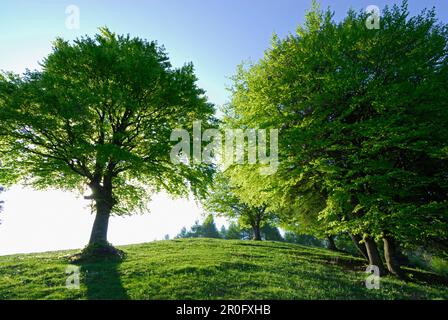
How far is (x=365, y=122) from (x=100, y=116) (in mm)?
17335

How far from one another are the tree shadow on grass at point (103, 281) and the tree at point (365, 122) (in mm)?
9926

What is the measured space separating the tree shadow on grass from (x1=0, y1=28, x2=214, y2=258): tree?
354cm

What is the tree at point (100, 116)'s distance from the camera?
1662 centimetres

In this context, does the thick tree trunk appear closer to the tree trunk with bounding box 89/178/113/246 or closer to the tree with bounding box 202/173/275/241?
the tree trunk with bounding box 89/178/113/246

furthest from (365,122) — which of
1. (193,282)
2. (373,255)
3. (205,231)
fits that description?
(205,231)

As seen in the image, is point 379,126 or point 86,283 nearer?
point 86,283

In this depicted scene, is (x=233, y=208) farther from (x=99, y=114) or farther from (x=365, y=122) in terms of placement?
(x=365, y=122)

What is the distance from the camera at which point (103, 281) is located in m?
12.4

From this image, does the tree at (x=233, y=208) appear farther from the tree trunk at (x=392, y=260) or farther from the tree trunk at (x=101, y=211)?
the tree trunk at (x=392, y=260)

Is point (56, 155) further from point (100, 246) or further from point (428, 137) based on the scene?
point (428, 137)

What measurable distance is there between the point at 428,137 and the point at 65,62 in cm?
2269

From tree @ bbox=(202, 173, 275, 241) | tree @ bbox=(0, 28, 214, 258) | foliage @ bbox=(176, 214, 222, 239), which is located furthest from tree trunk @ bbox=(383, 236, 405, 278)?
foliage @ bbox=(176, 214, 222, 239)
